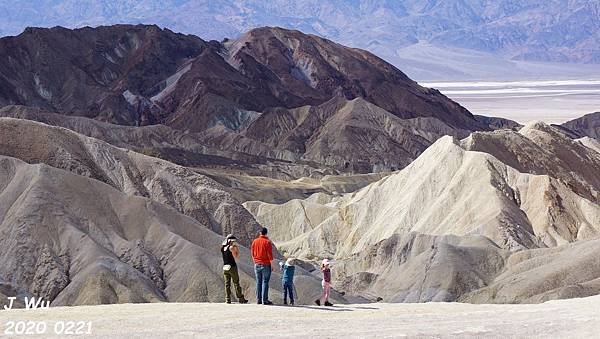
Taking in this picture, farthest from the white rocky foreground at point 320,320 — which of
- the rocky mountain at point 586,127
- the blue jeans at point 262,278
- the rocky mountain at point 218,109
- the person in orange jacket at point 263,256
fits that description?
the rocky mountain at point 586,127

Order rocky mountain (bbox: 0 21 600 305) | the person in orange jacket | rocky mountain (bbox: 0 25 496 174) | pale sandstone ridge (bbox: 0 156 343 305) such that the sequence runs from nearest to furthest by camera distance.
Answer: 1. the person in orange jacket
2. pale sandstone ridge (bbox: 0 156 343 305)
3. rocky mountain (bbox: 0 21 600 305)
4. rocky mountain (bbox: 0 25 496 174)

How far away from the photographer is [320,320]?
947 inches

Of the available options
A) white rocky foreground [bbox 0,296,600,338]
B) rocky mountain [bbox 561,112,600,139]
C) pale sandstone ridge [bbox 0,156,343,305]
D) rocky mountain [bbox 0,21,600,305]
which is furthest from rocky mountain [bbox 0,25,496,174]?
white rocky foreground [bbox 0,296,600,338]

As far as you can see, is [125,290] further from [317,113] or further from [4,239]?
[317,113]

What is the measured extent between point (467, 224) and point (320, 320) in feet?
165

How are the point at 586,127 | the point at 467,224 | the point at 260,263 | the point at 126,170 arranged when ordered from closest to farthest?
1. the point at 260,263
2. the point at 126,170
3. the point at 467,224
4. the point at 586,127

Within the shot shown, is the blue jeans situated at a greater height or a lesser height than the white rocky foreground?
greater

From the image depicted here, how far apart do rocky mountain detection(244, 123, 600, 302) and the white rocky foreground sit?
79.2 feet

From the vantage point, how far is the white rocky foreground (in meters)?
22.5

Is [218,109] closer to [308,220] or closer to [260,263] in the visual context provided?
[308,220]

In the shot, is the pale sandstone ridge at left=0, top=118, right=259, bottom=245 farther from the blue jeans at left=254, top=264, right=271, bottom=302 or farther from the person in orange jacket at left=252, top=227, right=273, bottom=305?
the person in orange jacket at left=252, top=227, right=273, bottom=305

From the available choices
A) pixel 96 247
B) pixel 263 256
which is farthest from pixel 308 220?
pixel 263 256

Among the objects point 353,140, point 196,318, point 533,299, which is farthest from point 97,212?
point 353,140

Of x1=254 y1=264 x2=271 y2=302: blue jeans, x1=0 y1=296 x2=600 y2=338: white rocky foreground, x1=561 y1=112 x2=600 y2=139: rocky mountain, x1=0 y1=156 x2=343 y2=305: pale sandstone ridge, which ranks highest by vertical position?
x1=561 y1=112 x2=600 y2=139: rocky mountain
